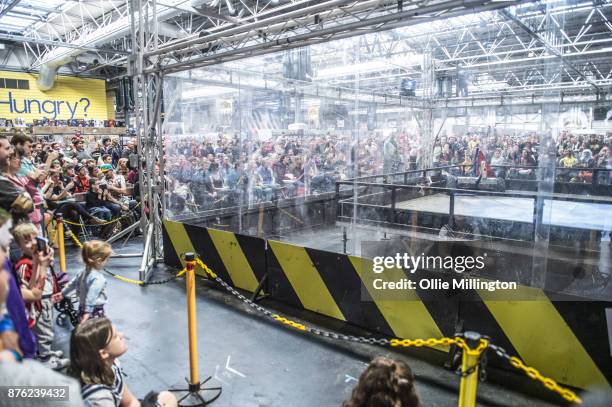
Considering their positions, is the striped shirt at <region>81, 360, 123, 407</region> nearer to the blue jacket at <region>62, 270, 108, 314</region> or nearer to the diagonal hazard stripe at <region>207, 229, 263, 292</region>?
the blue jacket at <region>62, 270, 108, 314</region>

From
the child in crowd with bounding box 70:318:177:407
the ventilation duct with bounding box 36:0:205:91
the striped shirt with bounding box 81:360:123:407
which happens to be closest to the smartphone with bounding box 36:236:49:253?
the child in crowd with bounding box 70:318:177:407

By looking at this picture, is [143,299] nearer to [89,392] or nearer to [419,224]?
[89,392]

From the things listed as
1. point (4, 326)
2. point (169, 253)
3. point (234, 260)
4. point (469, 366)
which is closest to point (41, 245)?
point (4, 326)

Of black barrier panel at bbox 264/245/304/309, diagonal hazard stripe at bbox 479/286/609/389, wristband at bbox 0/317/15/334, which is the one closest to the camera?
wristband at bbox 0/317/15/334

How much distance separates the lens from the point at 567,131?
Answer: 10867 millimetres

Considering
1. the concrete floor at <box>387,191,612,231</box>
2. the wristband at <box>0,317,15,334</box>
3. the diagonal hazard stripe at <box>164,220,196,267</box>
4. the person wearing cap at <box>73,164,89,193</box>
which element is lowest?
the diagonal hazard stripe at <box>164,220,196,267</box>

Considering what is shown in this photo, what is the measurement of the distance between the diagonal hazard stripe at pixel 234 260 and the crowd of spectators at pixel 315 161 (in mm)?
2111

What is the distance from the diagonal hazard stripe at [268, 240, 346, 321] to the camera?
5.12 meters

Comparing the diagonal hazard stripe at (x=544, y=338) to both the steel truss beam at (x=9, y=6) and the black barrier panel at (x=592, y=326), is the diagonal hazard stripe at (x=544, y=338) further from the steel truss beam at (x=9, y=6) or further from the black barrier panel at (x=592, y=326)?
the steel truss beam at (x=9, y=6)

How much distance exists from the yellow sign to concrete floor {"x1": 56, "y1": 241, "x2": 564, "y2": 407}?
71.4ft

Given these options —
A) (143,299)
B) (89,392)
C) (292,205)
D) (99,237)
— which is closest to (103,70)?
(99,237)

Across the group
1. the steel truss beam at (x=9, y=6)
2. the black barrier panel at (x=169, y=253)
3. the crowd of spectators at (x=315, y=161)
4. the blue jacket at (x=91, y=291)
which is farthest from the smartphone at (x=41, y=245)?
the steel truss beam at (x=9, y=6)

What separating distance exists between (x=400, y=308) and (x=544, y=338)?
1.36 meters

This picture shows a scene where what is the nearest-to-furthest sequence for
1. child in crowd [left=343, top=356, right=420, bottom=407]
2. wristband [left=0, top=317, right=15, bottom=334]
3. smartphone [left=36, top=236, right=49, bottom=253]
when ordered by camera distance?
wristband [left=0, top=317, right=15, bottom=334], child in crowd [left=343, top=356, right=420, bottom=407], smartphone [left=36, top=236, right=49, bottom=253]
